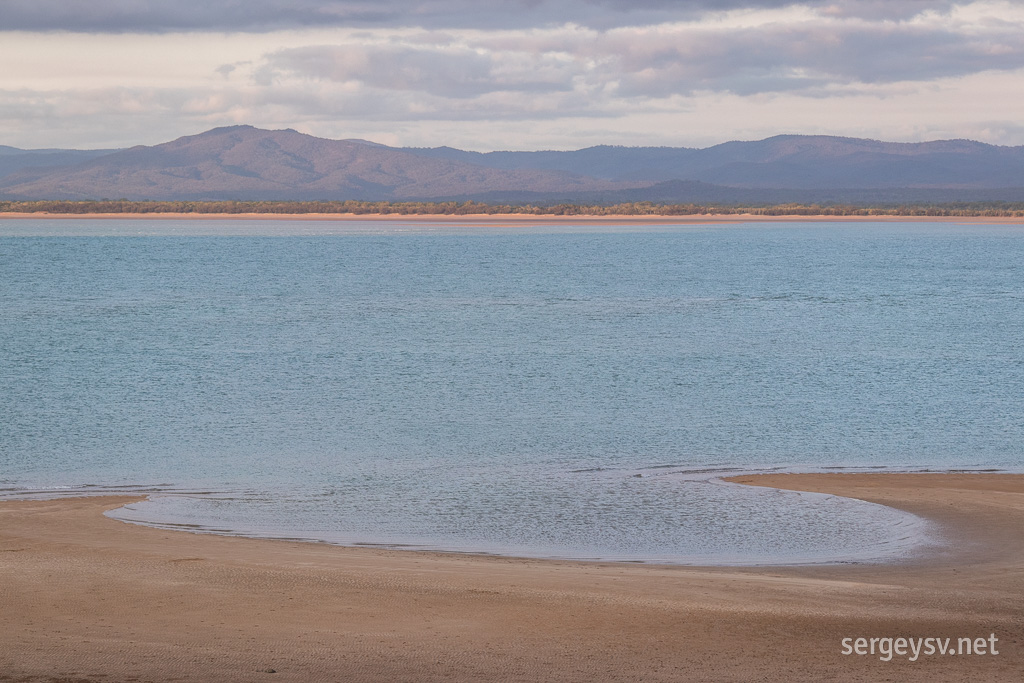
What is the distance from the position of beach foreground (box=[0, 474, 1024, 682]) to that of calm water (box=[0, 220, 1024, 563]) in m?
1.20

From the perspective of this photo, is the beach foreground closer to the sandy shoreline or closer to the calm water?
the calm water

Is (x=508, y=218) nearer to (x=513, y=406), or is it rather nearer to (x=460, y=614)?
(x=513, y=406)

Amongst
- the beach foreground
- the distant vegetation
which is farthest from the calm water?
the distant vegetation

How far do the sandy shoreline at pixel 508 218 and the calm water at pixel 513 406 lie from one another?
100799mm

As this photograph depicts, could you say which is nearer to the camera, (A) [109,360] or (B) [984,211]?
(A) [109,360]

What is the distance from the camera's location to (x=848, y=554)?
10094 mm

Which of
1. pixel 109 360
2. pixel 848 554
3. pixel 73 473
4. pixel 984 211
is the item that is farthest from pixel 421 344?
pixel 984 211

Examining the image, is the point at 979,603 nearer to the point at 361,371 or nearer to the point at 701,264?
the point at 361,371

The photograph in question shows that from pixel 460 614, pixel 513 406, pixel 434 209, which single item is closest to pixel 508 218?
pixel 434 209

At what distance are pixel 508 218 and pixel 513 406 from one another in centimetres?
13949

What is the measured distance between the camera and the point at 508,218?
518ft

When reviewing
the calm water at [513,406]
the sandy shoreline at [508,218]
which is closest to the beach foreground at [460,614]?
the calm water at [513,406]

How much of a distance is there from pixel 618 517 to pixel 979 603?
4.18 m

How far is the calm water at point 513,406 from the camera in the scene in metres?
11.6
